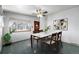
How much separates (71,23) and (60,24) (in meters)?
0.22

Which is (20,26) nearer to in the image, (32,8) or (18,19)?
(18,19)

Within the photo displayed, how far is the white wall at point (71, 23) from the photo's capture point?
150cm

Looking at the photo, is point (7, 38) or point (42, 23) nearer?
point (7, 38)

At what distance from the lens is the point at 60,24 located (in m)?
1.62

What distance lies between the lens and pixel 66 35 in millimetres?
1579

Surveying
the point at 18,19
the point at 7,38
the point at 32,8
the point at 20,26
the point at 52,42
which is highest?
the point at 32,8

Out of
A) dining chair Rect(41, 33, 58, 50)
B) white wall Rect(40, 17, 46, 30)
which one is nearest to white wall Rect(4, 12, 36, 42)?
white wall Rect(40, 17, 46, 30)

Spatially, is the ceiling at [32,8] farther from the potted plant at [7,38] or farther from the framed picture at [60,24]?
the potted plant at [7,38]

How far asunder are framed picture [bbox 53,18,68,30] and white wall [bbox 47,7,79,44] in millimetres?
63

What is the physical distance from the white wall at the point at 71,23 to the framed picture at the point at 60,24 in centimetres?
6

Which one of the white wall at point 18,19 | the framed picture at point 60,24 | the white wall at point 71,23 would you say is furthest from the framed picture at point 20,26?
the framed picture at point 60,24

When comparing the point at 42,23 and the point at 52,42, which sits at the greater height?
the point at 42,23

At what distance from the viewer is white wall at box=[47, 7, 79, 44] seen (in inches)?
59.0

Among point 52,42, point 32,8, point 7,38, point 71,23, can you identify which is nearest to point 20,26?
point 7,38
